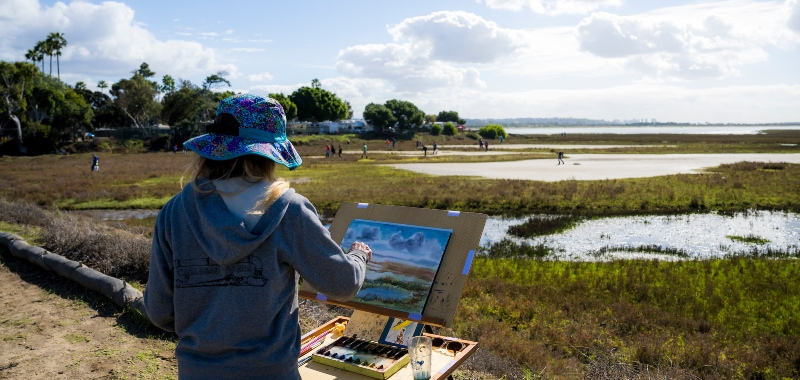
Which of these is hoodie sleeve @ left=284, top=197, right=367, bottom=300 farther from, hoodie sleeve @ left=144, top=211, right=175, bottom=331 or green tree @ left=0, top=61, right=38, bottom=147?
green tree @ left=0, top=61, right=38, bottom=147

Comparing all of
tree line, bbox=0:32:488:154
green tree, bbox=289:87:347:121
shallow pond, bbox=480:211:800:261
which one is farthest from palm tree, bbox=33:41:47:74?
shallow pond, bbox=480:211:800:261

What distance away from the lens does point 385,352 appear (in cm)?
389

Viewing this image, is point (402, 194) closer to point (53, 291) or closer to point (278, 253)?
point (53, 291)

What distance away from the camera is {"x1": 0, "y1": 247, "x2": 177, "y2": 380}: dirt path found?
548cm

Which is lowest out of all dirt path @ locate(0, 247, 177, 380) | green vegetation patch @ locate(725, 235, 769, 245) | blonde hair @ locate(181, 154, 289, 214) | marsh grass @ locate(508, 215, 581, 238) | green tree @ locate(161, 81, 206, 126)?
marsh grass @ locate(508, 215, 581, 238)

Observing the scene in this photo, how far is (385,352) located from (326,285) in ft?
5.07

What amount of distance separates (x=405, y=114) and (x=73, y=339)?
12024 centimetres

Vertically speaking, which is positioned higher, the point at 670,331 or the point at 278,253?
the point at 278,253

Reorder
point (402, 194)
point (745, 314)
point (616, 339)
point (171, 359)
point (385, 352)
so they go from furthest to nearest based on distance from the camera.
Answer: point (402, 194), point (745, 314), point (616, 339), point (171, 359), point (385, 352)

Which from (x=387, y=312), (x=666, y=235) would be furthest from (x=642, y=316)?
(x=666, y=235)

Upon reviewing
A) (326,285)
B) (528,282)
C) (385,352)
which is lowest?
(528,282)

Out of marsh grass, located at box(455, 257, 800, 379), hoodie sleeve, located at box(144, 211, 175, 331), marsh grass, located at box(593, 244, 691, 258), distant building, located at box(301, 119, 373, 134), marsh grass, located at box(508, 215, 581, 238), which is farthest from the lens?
distant building, located at box(301, 119, 373, 134)

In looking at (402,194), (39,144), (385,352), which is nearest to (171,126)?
(39,144)

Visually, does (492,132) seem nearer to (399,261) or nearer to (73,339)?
(73,339)
